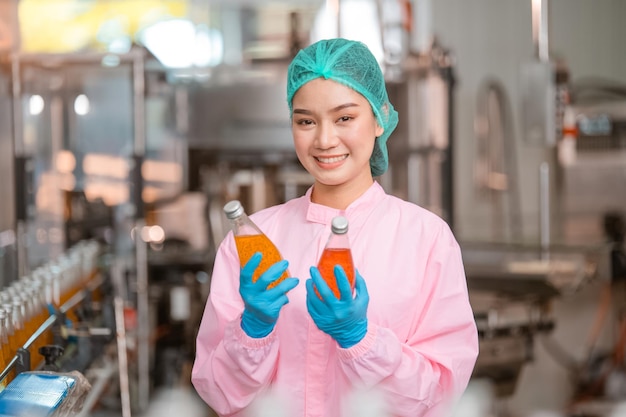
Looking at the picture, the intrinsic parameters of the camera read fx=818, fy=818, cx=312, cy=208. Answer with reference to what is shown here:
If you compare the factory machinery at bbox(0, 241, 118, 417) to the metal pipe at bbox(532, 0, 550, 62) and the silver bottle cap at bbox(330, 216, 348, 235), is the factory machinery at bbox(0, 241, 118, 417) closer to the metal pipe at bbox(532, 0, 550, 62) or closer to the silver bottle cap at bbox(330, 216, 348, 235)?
the silver bottle cap at bbox(330, 216, 348, 235)

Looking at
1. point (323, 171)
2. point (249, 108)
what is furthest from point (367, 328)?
point (249, 108)

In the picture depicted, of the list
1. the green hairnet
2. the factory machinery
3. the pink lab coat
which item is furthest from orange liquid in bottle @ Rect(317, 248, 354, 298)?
the factory machinery

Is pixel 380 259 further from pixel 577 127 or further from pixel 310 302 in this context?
pixel 577 127

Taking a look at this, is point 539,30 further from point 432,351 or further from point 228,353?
point 228,353

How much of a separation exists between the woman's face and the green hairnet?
0.04 feet

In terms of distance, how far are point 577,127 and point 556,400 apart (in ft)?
4.44

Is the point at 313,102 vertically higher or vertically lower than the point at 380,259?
higher

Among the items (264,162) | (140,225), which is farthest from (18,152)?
(264,162)

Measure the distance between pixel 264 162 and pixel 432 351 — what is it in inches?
102

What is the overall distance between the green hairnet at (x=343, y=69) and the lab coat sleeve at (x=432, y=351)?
25 centimetres

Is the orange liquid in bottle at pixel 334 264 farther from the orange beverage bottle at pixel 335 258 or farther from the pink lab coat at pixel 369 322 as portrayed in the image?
the pink lab coat at pixel 369 322

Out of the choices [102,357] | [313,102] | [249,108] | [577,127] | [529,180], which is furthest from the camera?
[529,180]

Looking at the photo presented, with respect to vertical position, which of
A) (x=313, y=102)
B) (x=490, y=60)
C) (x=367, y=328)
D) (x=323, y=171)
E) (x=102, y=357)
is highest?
(x=490, y=60)

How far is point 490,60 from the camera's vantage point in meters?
5.02
